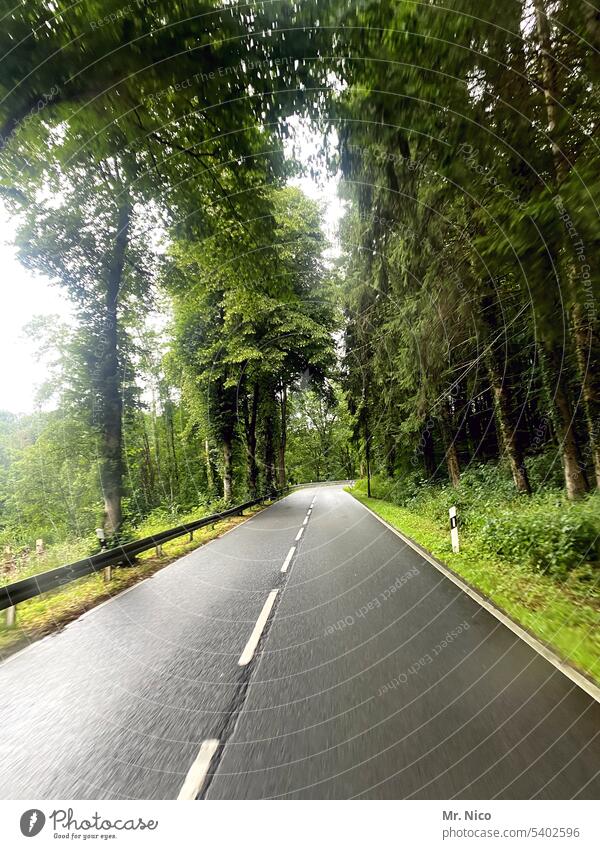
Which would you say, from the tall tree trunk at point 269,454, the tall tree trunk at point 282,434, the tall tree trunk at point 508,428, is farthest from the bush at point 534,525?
the tall tree trunk at point 282,434

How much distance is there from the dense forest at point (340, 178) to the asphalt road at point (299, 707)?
354 cm

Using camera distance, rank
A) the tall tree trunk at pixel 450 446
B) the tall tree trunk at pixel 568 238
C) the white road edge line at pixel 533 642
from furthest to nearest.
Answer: the tall tree trunk at pixel 450 446 < the tall tree trunk at pixel 568 238 < the white road edge line at pixel 533 642

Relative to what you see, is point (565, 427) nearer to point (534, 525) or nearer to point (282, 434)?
point (534, 525)

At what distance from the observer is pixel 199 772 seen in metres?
2.09

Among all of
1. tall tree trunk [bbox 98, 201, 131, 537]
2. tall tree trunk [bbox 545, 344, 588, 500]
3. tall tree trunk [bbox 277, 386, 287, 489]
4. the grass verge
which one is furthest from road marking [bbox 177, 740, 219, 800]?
tall tree trunk [bbox 277, 386, 287, 489]

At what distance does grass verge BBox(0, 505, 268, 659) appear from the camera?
473cm

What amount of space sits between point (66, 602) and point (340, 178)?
8.45 meters

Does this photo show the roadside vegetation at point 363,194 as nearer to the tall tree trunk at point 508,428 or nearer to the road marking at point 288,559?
the tall tree trunk at point 508,428

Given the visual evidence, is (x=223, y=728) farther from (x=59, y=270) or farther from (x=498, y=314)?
(x=59, y=270)

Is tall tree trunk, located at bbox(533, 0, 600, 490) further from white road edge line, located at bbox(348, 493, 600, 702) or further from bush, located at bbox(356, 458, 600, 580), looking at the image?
white road edge line, located at bbox(348, 493, 600, 702)

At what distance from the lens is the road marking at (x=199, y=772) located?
1.96 meters

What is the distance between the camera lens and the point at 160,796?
6.45 feet

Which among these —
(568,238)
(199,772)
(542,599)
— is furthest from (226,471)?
(568,238)

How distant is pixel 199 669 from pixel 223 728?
100 centimetres
